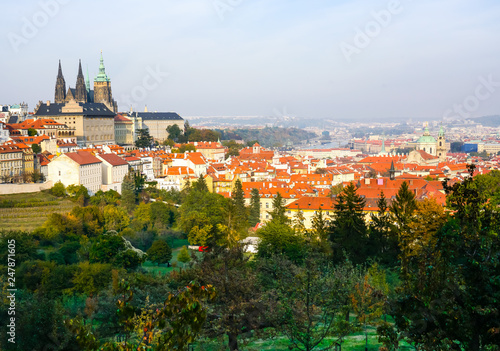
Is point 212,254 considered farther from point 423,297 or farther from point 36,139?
point 36,139

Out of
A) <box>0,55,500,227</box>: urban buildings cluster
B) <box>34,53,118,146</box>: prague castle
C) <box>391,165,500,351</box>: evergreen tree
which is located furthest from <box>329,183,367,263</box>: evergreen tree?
<box>34,53,118,146</box>: prague castle

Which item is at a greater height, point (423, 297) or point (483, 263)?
point (483, 263)

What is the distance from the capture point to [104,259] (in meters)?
31.8

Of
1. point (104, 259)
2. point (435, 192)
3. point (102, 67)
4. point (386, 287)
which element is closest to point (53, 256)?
point (104, 259)

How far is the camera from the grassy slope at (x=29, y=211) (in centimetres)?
3928

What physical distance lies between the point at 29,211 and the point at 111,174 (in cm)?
1405

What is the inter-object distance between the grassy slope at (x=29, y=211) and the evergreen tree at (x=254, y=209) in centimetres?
1381

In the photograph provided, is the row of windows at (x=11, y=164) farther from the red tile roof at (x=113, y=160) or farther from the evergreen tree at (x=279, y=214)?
the evergreen tree at (x=279, y=214)

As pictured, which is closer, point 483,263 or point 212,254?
point 483,263

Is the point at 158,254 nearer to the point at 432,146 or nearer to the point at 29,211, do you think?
the point at 29,211

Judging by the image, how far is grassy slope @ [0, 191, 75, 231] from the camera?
129ft

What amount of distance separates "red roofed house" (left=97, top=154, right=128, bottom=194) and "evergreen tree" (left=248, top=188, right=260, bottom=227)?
12571 mm

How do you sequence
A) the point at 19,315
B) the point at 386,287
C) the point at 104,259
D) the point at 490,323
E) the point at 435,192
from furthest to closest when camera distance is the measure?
the point at 435,192
the point at 104,259
the point at 386,287
the point at 19,315
the point at 490,323

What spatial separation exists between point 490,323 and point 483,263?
97 cm
